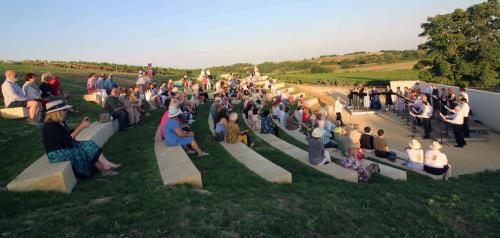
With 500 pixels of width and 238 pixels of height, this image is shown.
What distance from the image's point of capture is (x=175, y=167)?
22.5 ft

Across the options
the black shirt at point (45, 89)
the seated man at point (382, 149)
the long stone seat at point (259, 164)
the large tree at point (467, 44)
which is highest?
the large tree at point (467, 44)

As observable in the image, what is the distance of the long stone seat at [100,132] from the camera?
854 centimetres

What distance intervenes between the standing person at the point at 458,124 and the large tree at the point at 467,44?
62.9 ft

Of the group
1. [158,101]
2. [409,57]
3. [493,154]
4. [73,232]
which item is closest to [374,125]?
[493,154]

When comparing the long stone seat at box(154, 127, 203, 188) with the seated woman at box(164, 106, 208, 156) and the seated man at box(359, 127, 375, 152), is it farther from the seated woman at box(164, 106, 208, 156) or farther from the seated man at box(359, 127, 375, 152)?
the seated man at box(359, 127, 375, 152)

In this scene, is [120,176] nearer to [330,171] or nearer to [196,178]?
[196,178]

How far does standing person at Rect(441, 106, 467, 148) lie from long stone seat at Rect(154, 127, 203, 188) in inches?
395

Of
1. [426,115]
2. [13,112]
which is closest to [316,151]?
[426,115]

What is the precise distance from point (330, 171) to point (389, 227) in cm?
332

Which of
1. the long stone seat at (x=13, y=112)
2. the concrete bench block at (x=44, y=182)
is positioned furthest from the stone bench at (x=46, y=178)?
the long stone seat at (x=13, y=112)

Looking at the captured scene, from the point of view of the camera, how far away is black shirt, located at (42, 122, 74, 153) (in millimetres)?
6164

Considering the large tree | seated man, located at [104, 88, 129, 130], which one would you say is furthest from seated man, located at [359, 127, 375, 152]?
the large tree

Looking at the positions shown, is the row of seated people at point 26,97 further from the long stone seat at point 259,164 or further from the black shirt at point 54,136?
the long stone seat at point 259,164


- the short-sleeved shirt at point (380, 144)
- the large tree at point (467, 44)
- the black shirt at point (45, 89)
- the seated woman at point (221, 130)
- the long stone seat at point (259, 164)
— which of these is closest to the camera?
the long stone seat at point (259, 164)
